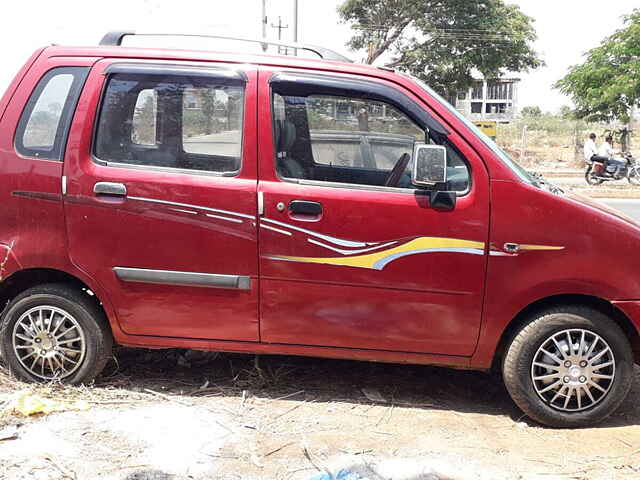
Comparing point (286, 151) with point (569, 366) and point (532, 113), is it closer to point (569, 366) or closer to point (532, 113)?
point (569, 366)

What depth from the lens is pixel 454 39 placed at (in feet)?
86.3

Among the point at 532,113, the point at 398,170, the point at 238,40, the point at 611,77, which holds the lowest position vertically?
the point at 398,170

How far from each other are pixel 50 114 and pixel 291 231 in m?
1.66

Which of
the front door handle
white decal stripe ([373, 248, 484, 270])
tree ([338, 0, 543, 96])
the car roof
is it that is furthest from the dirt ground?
tree ([338, 0, 543, 96])

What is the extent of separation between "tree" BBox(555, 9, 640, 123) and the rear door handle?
Answer: 64.5 feet

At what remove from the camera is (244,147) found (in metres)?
3.54

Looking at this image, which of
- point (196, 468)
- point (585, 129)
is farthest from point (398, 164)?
point (585, 129)

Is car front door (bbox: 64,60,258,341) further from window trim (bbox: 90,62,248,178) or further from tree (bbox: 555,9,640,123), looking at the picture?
tree (bbox: 555,9,640,123)

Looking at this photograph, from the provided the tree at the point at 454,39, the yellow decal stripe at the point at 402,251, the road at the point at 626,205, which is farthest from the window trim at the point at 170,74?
the tree at the point at 454,39

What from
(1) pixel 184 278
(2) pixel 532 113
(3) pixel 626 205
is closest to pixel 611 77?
(3) pixel 626 205

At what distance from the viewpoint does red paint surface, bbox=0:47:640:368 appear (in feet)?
11.1

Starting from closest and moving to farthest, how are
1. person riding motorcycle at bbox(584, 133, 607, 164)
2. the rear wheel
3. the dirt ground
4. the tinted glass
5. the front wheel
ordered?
the dirt ground < the tinted glass < person riding motorcycle at bbox(584, 133, 607, 164) < the rear wheel < the front wheel

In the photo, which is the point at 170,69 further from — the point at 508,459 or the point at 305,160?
the point at 508,459

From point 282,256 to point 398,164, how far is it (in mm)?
877
